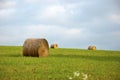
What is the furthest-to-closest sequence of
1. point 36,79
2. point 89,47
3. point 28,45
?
point 89,47
point 28,45
point 36,79

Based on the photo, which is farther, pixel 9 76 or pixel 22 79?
pixel 9 76

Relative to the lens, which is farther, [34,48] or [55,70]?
[34,48]

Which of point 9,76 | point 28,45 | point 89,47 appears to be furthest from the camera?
point 89,47

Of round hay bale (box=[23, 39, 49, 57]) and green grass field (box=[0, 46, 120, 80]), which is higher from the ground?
round hay bale (box=[23, 39, 49, 57])

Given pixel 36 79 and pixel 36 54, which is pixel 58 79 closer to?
pixel 36 79

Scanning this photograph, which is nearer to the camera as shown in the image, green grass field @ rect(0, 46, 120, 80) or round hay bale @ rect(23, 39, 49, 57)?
green grass field @ rect(0, 46, 120, 80)

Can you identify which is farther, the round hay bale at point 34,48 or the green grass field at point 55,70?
the round hay bale at point 34,48

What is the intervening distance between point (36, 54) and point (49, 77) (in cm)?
1263

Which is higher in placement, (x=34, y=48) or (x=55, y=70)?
(x=34, y=48)

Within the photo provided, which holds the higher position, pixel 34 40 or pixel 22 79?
pixel 34 40

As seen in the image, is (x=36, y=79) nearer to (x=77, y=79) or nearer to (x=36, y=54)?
(x=77, y=79)

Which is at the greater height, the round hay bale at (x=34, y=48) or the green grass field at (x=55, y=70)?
the round hay bale at (x=34, y=48)

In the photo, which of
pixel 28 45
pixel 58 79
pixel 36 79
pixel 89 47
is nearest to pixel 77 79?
pixel 58 79

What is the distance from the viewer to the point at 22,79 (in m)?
12.1
